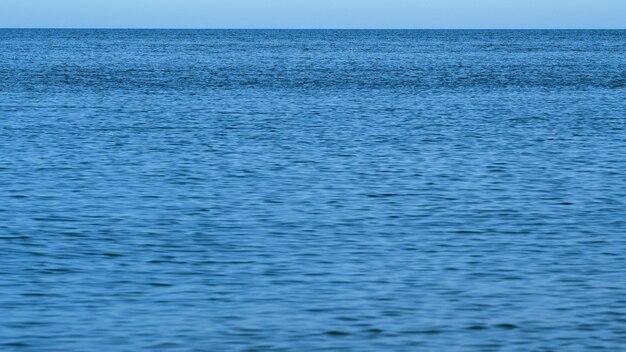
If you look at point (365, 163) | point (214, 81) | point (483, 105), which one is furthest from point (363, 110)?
point (214, 81)

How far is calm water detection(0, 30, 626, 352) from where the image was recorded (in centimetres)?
1380

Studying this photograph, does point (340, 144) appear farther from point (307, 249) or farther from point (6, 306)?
point (6, 306)

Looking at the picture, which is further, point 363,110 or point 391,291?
point 363,110

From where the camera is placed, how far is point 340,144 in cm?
3347

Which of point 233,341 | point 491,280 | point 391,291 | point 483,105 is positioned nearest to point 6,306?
point 233,341

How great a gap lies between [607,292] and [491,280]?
1.59 meters

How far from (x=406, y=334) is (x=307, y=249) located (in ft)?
16.3

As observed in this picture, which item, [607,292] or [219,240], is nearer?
[607,292]

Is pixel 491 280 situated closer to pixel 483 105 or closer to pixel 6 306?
pixel 6 306

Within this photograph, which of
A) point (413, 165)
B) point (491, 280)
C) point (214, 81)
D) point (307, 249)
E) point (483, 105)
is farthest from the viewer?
point (214, 81)

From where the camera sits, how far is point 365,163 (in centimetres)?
2891

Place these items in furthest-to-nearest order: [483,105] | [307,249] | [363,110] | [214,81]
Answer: [214,81] → [483,105] → [363,110] → [307,249]

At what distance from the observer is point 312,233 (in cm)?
1969

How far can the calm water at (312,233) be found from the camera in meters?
13.8
